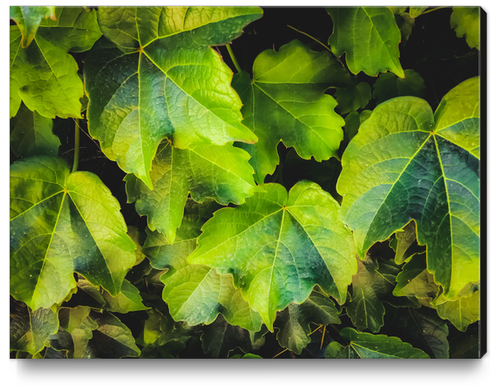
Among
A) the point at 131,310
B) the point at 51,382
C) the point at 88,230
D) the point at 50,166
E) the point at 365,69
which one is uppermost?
the point at 365,69

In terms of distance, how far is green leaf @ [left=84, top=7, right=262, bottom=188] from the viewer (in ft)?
2.60

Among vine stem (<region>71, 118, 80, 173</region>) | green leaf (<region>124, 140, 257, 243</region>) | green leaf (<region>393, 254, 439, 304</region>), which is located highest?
vine stem (<region>71, 118, 80, 173</region>)

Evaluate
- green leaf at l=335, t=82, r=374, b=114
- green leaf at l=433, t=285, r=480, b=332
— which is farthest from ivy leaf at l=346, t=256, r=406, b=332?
green leaf at l=335, t=82, r=374, b=114

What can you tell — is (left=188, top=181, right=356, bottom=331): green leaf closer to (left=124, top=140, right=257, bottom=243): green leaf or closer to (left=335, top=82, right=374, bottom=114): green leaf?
(left=124, top=140, right=257, bottom=243): green leaf

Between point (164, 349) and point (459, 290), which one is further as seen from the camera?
point (164, 349)

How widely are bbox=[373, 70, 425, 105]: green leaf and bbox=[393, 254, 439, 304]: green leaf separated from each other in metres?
0.35

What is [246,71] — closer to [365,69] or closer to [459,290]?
[365,69]

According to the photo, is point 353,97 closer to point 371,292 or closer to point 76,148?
point 371,292

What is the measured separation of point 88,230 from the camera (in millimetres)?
883

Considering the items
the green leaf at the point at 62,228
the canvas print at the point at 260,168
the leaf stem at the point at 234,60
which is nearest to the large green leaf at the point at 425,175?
the canvas print at the point at 260,168

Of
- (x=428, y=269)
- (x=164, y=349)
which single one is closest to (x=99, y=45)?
(x=164, y=349)

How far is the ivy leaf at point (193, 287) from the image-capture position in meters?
0.91

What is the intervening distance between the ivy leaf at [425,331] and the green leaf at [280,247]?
17 centimetres
